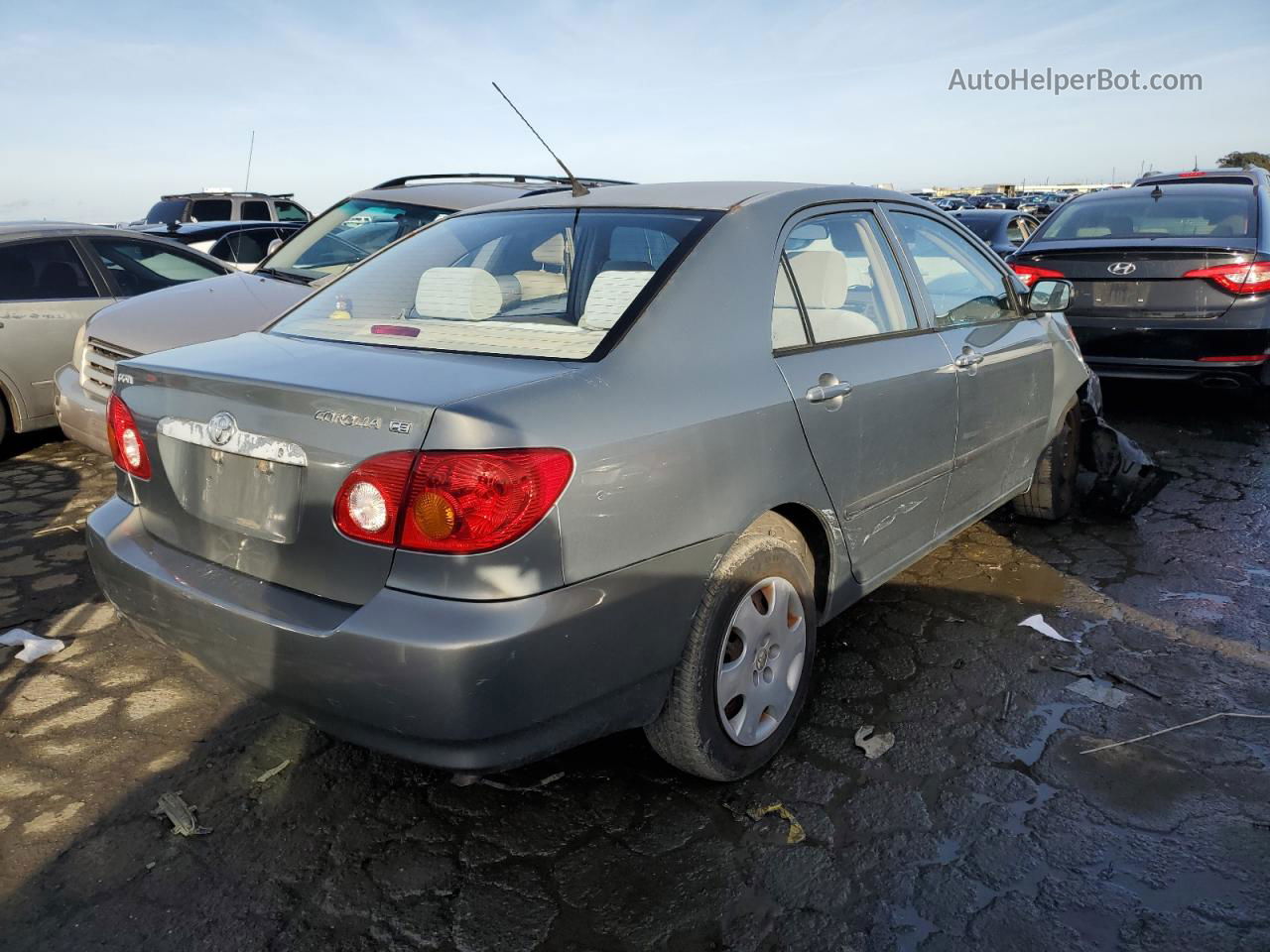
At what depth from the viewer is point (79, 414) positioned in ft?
17.1

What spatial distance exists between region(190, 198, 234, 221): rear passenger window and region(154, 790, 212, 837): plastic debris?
1605 cm

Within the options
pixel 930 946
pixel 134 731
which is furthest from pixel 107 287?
pixel 930 946

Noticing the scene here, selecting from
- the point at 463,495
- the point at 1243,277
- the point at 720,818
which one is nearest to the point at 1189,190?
the point at 1243,277

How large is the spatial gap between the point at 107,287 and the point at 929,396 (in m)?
5.53

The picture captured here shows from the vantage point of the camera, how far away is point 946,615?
385 centimetres

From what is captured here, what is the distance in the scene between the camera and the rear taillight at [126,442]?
2.61 metres

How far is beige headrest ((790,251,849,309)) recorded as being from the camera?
2.93 meters

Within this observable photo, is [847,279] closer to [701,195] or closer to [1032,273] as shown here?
[701,195]

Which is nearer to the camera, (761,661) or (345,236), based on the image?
(761,661)

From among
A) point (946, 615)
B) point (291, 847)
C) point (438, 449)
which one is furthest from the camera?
point (946, 615)

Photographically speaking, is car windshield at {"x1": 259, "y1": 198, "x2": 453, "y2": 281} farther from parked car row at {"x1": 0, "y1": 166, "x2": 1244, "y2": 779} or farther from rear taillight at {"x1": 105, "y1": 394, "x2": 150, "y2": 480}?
rear taillight at {"x1": 105, "y1": 394, "x2": 150, "y2": 480}

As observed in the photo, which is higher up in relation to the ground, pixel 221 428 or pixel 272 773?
pixel 221 428

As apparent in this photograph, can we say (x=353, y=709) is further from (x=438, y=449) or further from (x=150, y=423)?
(x=150, y=423)

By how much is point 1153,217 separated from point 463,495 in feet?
23.1
